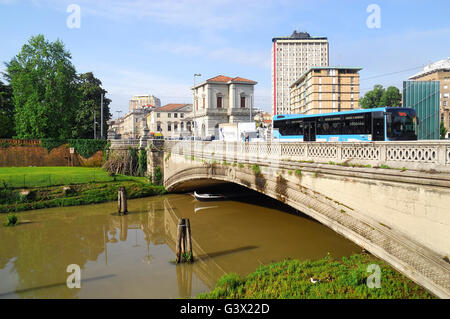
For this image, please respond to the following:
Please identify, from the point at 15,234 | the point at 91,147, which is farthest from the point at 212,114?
the point at 15,234

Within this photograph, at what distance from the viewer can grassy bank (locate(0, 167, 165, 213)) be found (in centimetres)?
2295

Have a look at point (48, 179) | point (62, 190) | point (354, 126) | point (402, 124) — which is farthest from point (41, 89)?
point (402, 124)

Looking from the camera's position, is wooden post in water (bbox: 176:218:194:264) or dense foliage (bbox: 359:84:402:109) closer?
wooden post in water (bbox: 176:218:194:264)

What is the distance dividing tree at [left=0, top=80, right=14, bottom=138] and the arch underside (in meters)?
38.6

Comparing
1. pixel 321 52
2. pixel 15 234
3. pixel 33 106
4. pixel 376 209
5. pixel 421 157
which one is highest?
pixel 321 52

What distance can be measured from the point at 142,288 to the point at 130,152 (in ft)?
77.8

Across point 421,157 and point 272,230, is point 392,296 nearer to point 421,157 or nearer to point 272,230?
point 421,157

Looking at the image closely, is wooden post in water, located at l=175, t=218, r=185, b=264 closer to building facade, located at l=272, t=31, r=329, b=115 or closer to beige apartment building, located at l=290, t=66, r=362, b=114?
beige apartment building, located at l=290, t=66, r=362, b=114

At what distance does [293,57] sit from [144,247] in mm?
120286

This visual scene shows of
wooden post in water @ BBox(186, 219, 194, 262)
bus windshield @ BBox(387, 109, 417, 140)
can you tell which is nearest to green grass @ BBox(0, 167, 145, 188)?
wooden post in water @ BBox(186, 219, 194, 262)

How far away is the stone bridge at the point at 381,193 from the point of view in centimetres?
614

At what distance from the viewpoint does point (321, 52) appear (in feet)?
388

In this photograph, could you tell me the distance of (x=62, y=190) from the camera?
2467cm

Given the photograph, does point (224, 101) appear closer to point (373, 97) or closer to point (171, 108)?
point (373, 97)
